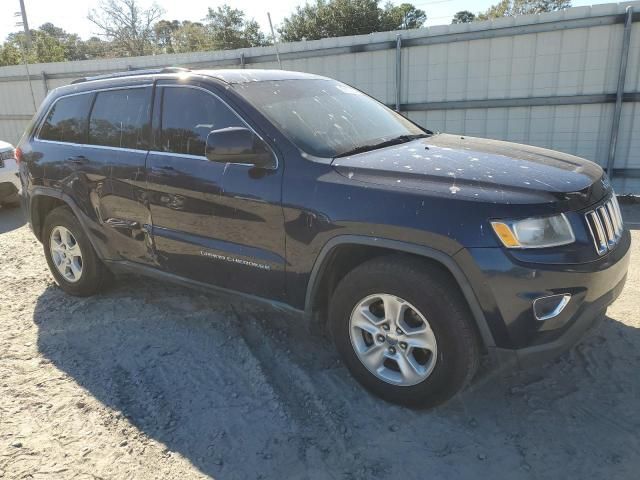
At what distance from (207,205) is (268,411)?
1.29 meters

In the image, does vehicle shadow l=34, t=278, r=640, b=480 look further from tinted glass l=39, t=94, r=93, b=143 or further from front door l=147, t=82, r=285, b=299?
tinted glass l=39, t=94, r=93, b=143

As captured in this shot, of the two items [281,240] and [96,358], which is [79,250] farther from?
[281,240]

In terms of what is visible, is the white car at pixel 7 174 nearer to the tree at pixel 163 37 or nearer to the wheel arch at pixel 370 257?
the wheel arch at pixel 370 257

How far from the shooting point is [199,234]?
3342 mm

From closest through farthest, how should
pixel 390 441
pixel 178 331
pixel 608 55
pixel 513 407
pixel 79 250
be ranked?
pixel 390 441, pixel 513 407, pixel 178 331, pixel 79 250, pixel 608 55

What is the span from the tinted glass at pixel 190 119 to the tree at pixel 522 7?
44.1m

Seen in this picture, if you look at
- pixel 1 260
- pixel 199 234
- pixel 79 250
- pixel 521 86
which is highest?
pixel 521 86

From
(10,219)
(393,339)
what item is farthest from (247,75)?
(10,219)

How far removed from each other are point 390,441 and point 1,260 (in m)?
5.00

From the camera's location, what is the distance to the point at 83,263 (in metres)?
4.29

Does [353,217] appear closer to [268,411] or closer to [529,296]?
[529,296]

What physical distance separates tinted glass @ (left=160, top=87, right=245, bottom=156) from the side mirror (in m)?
0.28

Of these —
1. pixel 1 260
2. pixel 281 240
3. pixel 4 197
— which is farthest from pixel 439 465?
pixel 4 197

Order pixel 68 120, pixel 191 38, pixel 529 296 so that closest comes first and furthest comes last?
pixel 529 296
pixel 68 120
pixel 191 38
